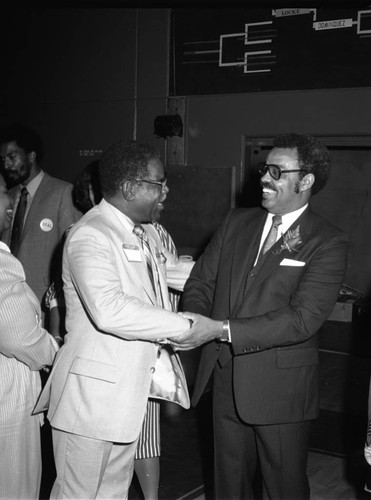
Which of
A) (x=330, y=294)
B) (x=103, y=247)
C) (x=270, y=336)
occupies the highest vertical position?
(x=103, y=247)

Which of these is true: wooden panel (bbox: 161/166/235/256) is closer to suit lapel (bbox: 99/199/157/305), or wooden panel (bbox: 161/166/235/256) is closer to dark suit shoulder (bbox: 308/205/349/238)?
dark suit shoulder (bbox: 308/205/349/238)

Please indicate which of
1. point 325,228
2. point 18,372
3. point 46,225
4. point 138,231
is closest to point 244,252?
→ point 325,228

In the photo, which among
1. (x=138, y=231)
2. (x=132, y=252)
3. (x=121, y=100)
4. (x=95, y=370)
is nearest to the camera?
(x=95, y=370)

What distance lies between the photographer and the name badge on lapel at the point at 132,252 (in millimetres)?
2395

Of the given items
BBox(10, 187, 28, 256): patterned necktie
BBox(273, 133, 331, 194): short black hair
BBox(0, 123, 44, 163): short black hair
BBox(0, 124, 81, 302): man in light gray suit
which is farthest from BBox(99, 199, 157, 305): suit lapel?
BBox(0, 123, 44, 163): short black hair

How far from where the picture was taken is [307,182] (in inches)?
103

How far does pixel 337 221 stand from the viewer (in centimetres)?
587

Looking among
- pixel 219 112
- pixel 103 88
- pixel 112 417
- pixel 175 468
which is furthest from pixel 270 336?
pixel 103 88

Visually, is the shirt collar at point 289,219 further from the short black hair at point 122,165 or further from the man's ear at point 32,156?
the man's ear at point 32,156

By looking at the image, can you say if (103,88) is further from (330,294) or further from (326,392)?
(330,294)

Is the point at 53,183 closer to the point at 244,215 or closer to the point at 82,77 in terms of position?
the point at 244,215

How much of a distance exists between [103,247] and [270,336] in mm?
769

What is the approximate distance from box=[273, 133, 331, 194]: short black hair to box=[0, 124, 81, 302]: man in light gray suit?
1.96 metres

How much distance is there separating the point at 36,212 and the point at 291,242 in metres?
2.18
